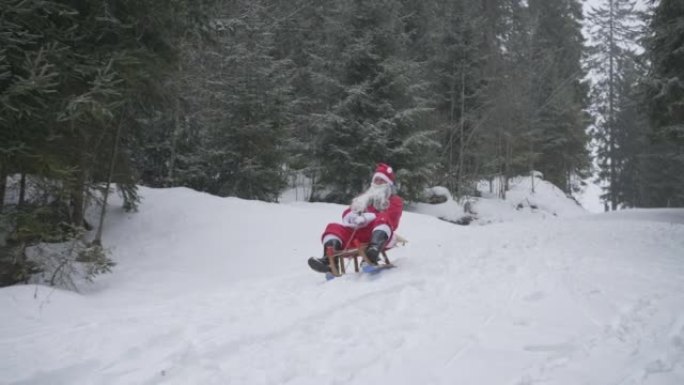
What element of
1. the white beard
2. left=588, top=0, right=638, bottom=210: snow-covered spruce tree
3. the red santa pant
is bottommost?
the red santa pant

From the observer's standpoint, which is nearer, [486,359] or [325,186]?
[486,359]

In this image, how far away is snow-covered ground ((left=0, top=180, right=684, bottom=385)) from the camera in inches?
110

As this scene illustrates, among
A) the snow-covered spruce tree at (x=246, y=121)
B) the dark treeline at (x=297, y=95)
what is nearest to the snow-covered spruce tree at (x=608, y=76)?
the dark treeline at (x=297, y=95)

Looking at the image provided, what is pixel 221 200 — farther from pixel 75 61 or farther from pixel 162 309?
pixel 162 309

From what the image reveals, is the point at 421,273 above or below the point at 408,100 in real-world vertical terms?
below

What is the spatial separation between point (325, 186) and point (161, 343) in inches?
507

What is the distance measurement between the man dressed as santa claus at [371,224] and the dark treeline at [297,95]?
3439mm

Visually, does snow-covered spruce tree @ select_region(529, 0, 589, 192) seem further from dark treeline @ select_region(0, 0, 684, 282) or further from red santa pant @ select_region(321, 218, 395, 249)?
red santa pant @ select_region(321, 218, 395, 249)

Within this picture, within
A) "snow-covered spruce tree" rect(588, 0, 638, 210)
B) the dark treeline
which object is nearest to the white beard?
the dark treeline

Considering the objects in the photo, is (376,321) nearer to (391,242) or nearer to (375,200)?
(391,242)

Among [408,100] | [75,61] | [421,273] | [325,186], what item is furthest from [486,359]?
[408,100]

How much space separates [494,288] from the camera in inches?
190

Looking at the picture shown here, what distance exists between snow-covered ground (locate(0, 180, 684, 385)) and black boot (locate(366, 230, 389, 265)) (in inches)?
10.9

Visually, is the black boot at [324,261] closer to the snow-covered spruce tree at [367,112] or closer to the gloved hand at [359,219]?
the gloved hand at [359,219]
